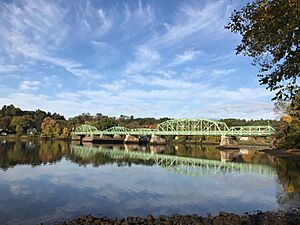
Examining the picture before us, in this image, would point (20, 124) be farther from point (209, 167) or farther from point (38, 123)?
point (209, 167)

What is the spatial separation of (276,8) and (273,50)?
2.79 meters

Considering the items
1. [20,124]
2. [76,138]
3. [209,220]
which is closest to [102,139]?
[76,138]

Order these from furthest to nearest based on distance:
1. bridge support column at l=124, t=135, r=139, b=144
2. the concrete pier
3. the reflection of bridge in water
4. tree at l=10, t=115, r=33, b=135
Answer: tree at l=10, t=115, r=33, b=135
the concrete pier
bridge support column at l=124, t=135, r=139, b=144
the reflection of bridge in water

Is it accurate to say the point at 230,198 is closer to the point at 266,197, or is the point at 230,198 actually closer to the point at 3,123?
the point at 266,197

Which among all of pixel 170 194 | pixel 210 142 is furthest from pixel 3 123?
pixel 170 194

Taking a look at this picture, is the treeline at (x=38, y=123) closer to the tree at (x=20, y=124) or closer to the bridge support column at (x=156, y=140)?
the tree at (x=20, y=124)

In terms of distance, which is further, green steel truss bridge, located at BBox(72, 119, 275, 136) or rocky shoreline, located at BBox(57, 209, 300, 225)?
green steel truss bridge, located at BBox(72, 119, 275, 136)

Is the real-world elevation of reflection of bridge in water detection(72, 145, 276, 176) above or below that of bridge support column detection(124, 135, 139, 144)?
below

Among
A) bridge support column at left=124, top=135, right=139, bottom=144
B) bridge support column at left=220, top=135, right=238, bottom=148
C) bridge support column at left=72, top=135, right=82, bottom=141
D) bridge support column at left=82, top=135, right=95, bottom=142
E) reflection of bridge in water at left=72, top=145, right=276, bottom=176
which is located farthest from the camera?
bridge support column at left=72, top=135, right=82, bottom=141

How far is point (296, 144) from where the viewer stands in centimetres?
5275

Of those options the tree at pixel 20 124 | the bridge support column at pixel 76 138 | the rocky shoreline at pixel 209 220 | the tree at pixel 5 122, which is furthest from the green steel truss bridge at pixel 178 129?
the rocky shoreline at pixel 209 220

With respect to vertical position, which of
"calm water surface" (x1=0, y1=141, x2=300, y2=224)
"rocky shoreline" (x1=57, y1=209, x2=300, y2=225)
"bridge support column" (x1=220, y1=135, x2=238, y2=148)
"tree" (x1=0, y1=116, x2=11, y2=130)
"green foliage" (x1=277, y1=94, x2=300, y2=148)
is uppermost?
"tree" (x1=0, y1=116, x2=11, y2=130)

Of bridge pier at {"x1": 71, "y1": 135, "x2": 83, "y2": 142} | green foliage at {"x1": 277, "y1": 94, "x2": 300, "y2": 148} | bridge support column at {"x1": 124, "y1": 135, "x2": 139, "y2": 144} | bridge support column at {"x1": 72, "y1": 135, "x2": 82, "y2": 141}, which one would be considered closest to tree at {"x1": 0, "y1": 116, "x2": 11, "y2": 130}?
bridge pier at {"x1": 71, "y1": 135, "x2": 83, "y2": 142}

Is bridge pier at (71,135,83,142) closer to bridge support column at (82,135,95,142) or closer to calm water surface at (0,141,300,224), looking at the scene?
bridge support column at (82,135,95,142)
